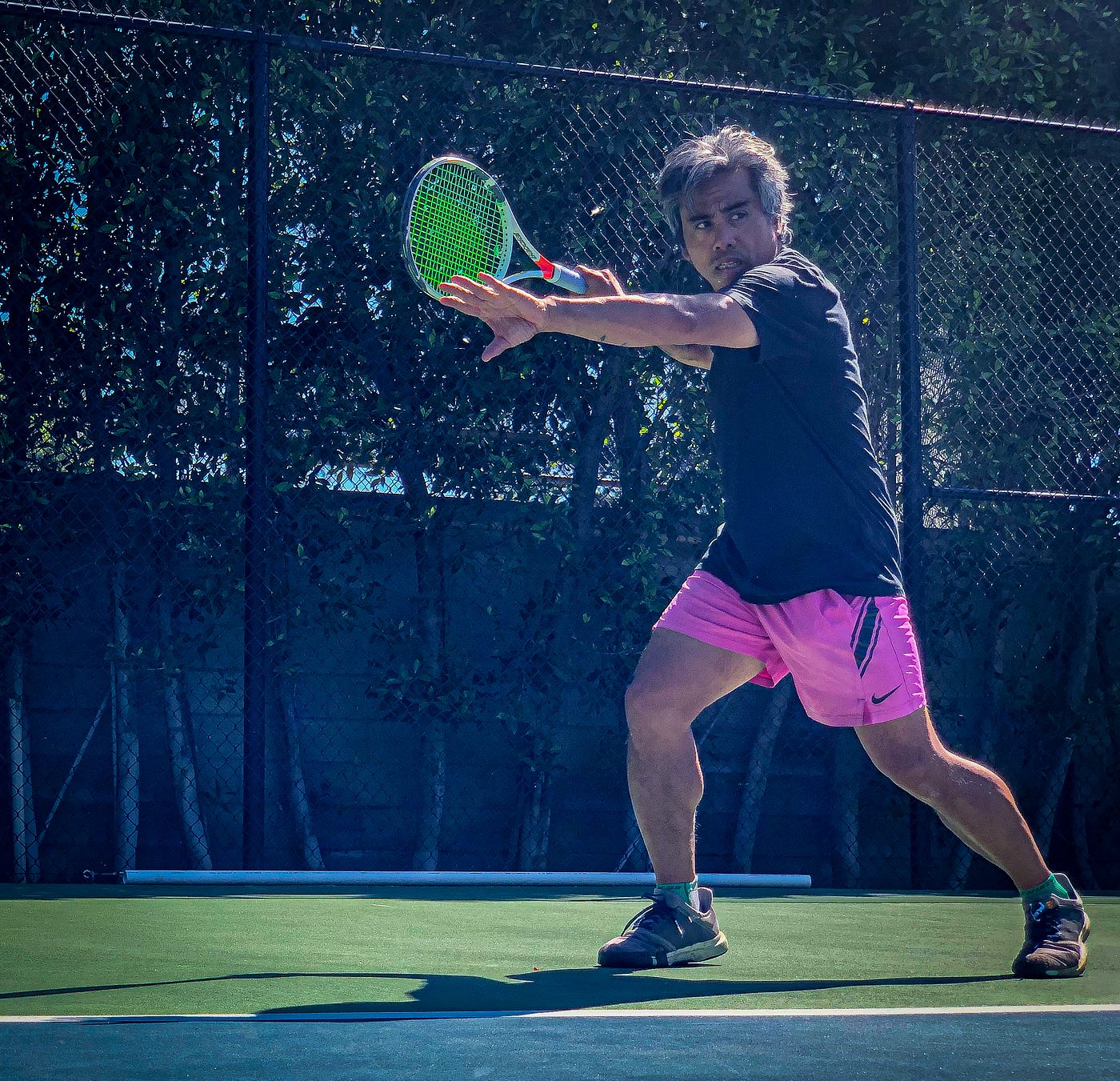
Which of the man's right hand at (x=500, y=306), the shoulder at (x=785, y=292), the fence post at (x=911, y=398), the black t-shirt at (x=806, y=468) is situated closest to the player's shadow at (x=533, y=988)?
the black t-shirt at (x=806, y=468)

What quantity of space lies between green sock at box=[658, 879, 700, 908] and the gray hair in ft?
4.15

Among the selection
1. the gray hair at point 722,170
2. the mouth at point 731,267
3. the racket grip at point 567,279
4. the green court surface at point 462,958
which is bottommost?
the green court surface at point 462,958

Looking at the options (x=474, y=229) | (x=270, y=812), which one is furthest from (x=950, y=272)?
(x=270, y=812)

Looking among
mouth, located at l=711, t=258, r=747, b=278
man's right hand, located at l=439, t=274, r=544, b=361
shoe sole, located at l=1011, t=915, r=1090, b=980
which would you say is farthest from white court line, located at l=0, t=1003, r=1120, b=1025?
mouth, located at l=711, t=258, r=747, b=278

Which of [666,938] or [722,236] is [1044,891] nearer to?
[666,938]

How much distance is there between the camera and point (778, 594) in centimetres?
271

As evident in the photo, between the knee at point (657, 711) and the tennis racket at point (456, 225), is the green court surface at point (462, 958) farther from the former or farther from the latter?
the tennis racket at point (456, 225)

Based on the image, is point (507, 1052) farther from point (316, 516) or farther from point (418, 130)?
point (418, 130)

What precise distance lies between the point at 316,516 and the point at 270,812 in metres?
1.13

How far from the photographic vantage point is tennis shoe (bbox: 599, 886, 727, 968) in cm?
264

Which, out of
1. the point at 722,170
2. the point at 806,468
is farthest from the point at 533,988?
the point at 722,170

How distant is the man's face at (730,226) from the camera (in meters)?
2.86

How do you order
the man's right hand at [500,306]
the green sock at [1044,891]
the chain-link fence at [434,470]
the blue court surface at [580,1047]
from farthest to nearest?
the chain-link fence at [434,470], the green sock at [1044,891], the man's right hand at [500,306], the blue court surface at [580,1047]

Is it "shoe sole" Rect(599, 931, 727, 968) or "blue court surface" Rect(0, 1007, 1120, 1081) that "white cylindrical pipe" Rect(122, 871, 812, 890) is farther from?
"blue court surface" Rect(0, 1007, 1120, 1081)
